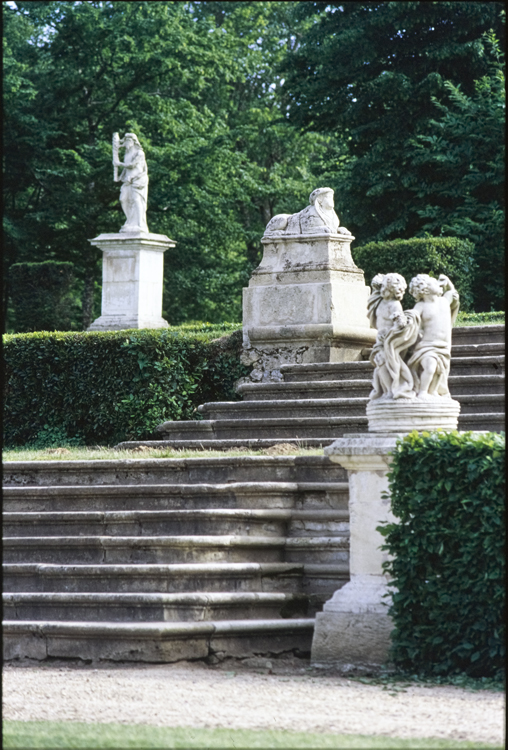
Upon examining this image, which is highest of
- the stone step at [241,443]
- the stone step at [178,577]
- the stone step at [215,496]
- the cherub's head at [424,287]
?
the cherub's head at [424,287]

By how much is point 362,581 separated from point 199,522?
144 centimetres

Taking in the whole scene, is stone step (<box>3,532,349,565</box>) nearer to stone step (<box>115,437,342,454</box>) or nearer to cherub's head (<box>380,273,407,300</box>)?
stone step (<box>115,437,342,454</box>)

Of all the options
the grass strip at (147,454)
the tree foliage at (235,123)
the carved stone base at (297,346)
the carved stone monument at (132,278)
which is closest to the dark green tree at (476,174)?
the tree foliage at (235,123)

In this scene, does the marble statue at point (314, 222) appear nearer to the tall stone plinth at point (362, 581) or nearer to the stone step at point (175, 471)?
the stone step at point (175, 471)

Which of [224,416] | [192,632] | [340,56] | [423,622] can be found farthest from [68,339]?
[340,56]

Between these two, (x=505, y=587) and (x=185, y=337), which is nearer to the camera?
(x=505, y=587)

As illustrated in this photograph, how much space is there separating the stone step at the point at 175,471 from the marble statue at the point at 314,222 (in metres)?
4.32

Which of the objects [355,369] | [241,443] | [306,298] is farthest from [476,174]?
[241,443]

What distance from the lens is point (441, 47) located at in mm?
23109

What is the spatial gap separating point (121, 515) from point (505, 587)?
3.17m

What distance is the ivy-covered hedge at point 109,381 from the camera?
43.1 ft

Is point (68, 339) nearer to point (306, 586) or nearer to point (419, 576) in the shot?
point (306, 586)

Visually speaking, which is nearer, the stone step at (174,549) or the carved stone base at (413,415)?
the carved stone base at (413,415)

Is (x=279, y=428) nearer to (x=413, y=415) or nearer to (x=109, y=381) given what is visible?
(x=109, y=381)
